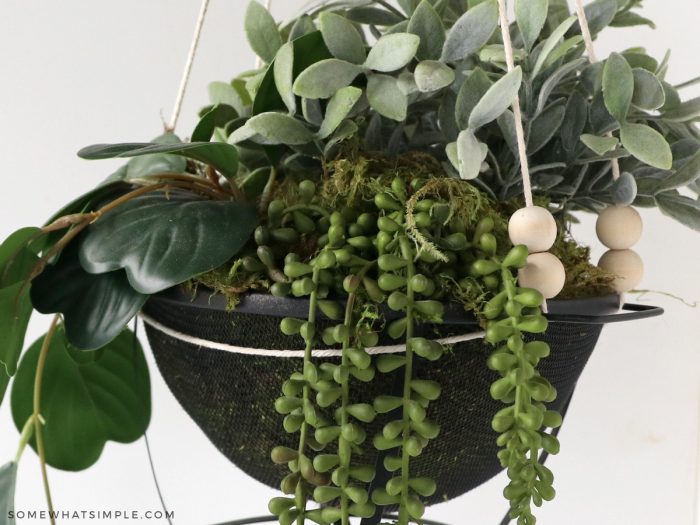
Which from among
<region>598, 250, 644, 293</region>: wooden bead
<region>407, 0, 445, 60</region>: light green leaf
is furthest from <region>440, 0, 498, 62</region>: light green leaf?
<region>598, 250, 644, 293</region>: wooden bead

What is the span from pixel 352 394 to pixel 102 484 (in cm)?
97

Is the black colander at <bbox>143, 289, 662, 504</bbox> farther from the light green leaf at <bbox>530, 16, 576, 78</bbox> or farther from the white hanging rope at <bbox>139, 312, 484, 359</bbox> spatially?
the light green leaf at <bbox>530, 16, 576, 78</bbox>

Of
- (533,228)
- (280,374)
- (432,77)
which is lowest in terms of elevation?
(280,374)

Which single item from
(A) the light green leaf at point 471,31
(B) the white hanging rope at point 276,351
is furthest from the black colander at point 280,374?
(A) the light green leaf at point 471,31

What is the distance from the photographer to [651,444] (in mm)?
1395

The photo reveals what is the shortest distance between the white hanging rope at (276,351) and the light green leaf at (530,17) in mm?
256

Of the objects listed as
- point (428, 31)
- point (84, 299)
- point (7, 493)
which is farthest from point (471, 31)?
point (7, 493)

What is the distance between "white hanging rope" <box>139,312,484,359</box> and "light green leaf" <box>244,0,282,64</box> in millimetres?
274

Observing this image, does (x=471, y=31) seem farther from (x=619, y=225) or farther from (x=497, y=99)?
(x=619, y=225)

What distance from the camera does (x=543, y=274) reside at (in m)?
0.58

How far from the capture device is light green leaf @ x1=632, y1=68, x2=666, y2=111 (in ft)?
2.03

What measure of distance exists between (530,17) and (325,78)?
0.18 meters

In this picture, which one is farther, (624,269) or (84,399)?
(84,399)

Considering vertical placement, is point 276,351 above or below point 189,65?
below
